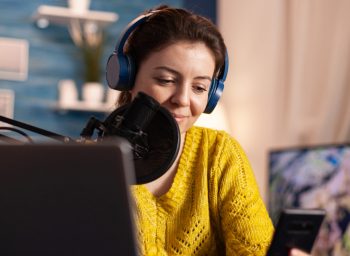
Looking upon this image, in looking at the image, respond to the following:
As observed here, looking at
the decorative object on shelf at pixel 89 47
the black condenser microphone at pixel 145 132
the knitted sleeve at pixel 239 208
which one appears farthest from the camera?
the decorative object on shelf at pixel 89 47

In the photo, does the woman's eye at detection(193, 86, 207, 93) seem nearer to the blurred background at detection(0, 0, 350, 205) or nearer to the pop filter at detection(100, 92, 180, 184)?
the pop filter at detection(100, 92, 180, 184)

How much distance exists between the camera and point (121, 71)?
1314 mm

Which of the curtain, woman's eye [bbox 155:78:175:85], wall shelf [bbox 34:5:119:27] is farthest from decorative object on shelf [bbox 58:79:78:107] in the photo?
woman's eye [bbox 155:78:175:85]

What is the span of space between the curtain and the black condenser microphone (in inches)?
80.3

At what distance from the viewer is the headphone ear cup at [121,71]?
132cm

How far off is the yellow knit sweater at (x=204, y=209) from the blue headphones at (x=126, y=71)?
0.12m

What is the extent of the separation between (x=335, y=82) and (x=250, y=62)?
2.61 ft

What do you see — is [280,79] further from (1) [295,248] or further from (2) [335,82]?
(1) [295,248]

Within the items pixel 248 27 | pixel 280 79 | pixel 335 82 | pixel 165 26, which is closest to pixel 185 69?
pixel 165 26

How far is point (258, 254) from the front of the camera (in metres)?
1.22

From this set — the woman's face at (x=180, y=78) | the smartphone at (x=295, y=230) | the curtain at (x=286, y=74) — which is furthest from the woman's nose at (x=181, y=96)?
the curtain at (x=286, y=74)

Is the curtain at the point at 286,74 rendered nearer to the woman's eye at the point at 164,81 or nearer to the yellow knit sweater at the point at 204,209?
the yellow knit sweater at the point at 204,209

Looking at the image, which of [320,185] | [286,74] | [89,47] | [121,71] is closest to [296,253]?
[121,71]

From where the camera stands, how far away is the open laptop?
0.61 metres
